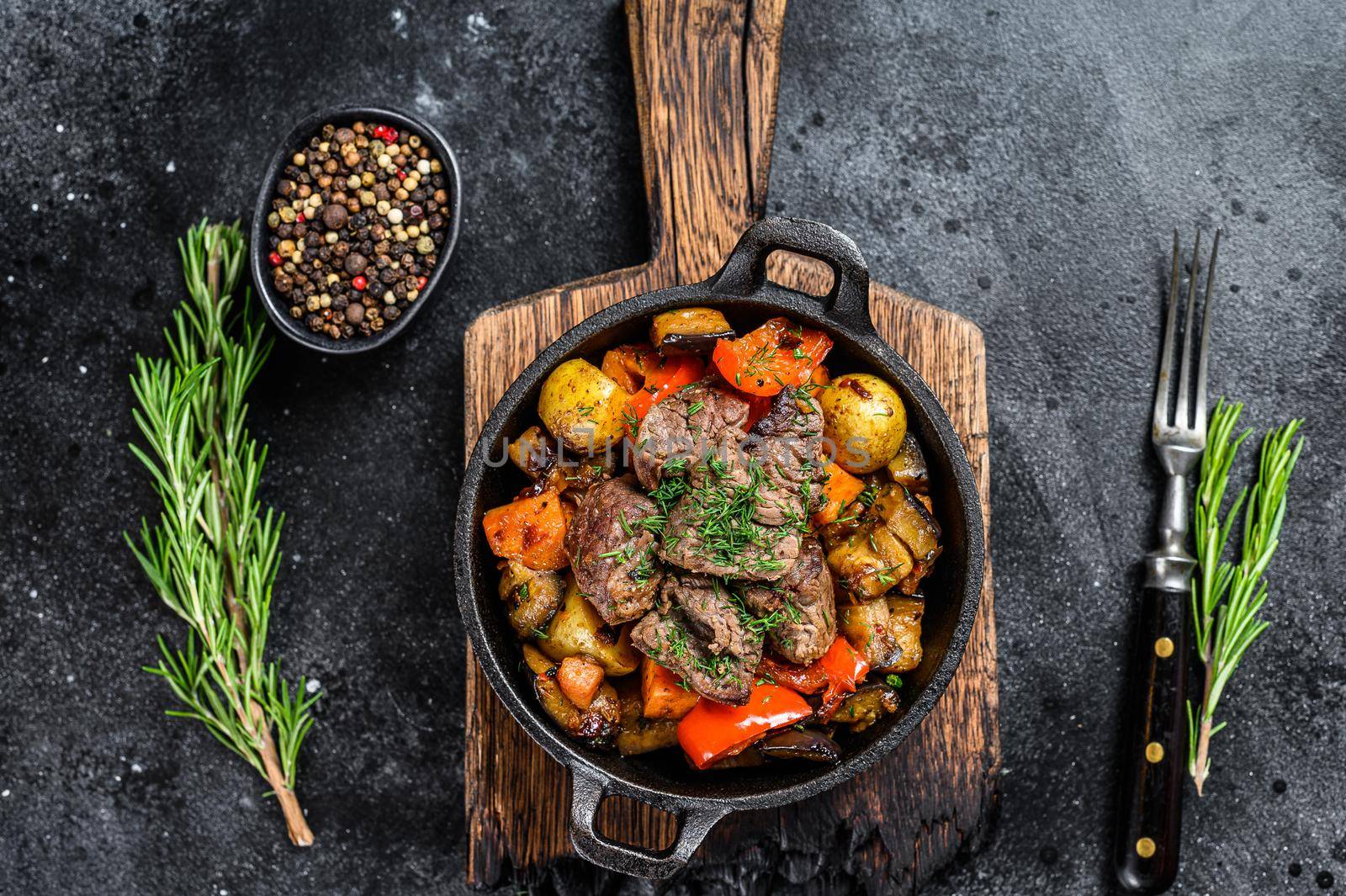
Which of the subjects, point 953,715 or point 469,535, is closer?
point 469,535

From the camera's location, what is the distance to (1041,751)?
2754 millimetres

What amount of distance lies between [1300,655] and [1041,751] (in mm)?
793

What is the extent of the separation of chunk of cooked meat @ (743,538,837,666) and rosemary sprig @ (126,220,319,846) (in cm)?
141

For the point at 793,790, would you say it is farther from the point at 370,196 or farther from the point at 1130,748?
the point at 370,196

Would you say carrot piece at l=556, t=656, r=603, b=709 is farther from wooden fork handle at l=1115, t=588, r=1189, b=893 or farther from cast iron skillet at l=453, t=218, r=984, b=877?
wooden fork handle at l=1115, t=588, r=1189, b=893

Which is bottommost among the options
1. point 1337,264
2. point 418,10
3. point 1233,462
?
point 1233,462

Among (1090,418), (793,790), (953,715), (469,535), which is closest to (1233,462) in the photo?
(1090,418)

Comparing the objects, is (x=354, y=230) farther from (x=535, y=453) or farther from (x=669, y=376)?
(x=669, y=376)

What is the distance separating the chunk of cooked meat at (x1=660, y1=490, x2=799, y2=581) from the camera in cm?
189

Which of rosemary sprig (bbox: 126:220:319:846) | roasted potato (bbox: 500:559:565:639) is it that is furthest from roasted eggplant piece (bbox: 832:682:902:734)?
rosemary sprig (bbox: 126:220:319:846)

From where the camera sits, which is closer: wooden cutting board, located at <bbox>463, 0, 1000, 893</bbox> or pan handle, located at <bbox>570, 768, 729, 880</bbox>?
pan handle, located at <bbox>570, 768, 729, 880</bbox>

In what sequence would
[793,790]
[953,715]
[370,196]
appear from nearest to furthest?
[793,790]
[953,715]
[370,196]

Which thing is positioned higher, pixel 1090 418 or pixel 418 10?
pixel 418 10

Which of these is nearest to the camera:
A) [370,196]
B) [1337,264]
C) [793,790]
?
[793,790]
